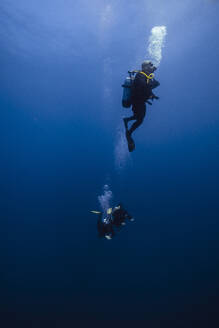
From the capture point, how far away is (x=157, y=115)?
198ft

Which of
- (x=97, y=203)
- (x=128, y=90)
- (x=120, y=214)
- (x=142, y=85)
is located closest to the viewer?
(x=142, y=85)

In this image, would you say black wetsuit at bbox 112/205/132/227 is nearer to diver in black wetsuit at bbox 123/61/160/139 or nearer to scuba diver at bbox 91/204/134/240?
scuba diver at bbox 91/204/134/240

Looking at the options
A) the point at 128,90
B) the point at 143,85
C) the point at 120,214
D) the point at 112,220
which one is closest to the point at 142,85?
the point at 143,85

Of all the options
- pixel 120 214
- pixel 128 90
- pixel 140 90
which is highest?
pixel 128 90

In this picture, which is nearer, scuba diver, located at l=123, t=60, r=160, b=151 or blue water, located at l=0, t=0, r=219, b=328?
scuba diver, located at l=123, t=60, r=160, b=151

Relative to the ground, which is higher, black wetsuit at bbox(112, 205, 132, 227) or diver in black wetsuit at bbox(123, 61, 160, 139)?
diver in black wetsuit at bbox(123, 61, 160, 139)

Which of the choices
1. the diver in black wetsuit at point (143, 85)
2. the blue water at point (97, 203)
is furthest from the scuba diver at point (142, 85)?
the blue water at point (97, 203)

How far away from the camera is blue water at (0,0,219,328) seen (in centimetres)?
1705

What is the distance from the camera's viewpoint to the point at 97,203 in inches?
1271

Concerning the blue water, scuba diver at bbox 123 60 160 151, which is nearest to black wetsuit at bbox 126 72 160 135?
scuba diver at bbox 123 60 160 151

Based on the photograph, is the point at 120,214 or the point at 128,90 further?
the point at 120,214

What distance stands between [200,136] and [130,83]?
72.0 meters

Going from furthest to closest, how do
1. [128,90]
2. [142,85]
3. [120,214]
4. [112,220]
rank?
[112,220]
[120,214]
[128,90]
[142,85]

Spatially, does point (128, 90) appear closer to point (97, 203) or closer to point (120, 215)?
point (120, 215)
